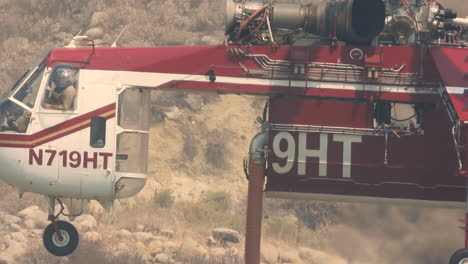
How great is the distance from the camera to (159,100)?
31906 millimetres

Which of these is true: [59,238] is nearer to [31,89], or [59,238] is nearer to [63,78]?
[31,89]

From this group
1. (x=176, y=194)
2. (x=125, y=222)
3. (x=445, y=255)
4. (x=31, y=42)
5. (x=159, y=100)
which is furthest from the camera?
(x=31, y=42)

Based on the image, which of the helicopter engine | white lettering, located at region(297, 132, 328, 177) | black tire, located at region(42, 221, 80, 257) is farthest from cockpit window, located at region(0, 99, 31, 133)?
white lettering, located at region(297, 132, 328, 177)

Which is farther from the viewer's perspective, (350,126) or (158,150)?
(158,150)

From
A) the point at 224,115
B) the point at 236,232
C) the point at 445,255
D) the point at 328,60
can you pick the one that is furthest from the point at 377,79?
the point at 224,115

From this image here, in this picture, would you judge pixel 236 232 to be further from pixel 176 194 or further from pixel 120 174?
pixel 120 174

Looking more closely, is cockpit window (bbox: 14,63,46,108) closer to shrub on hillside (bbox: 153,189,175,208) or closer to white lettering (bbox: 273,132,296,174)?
white lettering (bbox: 273,132,296,174)

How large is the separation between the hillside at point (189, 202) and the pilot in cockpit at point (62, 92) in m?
4.45

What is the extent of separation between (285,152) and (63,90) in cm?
423

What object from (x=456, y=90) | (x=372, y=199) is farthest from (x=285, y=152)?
(x=456, y=90)

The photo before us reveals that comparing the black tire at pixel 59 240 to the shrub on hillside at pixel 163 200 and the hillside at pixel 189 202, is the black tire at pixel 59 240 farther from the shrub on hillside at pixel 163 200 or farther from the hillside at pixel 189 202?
the shrub on hillside at pixel 163 200

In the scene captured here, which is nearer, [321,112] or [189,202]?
[321,112]

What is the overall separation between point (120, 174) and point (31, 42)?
19.2 metres

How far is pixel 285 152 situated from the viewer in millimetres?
17391
